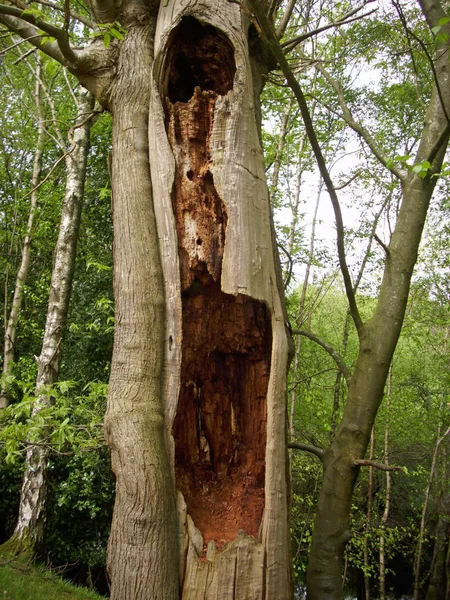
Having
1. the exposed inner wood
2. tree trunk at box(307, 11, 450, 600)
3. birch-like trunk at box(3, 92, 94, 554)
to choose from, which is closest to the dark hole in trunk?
the exposed inner wood

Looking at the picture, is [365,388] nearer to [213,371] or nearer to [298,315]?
[213,371]

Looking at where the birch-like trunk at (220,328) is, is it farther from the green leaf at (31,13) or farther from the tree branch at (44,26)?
the green leaf at (31,13)

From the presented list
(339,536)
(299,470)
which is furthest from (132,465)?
(299,470)

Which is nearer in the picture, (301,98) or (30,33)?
(301,98)

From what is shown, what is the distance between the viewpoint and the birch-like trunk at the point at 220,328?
215 cm

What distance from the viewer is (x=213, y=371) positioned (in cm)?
254

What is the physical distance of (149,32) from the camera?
10.1 feet

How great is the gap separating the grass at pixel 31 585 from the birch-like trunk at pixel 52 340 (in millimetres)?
381

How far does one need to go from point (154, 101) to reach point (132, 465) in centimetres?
194

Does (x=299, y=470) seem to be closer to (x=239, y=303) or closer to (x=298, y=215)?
(x=298, y=215)

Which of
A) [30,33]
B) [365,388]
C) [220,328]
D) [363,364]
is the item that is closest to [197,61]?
[30,33]

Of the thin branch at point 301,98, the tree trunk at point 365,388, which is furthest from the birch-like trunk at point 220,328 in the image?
the tree trunk at point 365,388

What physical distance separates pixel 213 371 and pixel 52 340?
4.97 meters

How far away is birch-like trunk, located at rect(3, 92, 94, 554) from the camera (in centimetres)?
647
